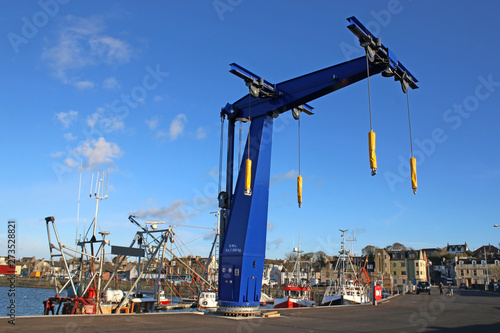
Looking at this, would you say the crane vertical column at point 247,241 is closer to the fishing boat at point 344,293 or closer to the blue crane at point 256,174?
the blue crane at point 256,174

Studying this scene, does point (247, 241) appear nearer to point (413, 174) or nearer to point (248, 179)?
point (248, 179)

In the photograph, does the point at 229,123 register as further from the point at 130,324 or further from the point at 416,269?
the point at 416,269

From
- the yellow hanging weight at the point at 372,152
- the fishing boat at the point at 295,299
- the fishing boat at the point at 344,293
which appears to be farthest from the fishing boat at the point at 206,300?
the yellow hanging weight at the point at 372,152

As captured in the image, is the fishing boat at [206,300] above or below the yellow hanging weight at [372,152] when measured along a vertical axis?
below

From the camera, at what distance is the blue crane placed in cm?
1669

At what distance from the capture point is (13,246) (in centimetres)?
1301

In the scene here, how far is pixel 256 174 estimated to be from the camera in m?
17.8

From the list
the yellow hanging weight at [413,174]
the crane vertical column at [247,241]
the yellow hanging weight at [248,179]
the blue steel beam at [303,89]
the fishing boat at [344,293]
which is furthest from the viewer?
the fishing boat at [344,293]

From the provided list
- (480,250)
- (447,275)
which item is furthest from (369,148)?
(480,250)

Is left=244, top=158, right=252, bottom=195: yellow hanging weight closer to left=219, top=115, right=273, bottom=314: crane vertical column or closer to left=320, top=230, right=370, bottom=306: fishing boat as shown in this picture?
left=219, top=115, right=273, bottom=314: crane vertical column

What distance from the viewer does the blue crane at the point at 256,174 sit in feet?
54.7

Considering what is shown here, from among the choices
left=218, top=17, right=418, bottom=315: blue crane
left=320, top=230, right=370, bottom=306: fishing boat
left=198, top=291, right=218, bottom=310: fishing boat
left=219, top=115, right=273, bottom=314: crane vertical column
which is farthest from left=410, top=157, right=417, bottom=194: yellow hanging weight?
left=320, top=230, right=370, bottom=306: fishing boat

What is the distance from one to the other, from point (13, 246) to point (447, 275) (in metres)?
130

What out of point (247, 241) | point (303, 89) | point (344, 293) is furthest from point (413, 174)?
point (344, 293)
